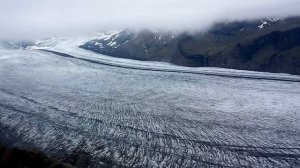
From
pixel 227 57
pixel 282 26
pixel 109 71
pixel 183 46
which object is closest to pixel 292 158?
pixel 109 71

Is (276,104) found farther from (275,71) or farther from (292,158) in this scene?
(275,71)

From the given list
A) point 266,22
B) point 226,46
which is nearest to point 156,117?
point 226,46

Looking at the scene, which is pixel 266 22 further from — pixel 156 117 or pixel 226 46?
pixel 156 117

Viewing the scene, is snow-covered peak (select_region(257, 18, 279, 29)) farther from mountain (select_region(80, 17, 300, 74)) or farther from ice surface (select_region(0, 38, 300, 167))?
ice surface (select_region(0, 38, 300, 167))

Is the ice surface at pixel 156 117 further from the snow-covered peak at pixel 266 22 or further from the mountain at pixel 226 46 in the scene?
the snow-covered peak at pixel 266 22

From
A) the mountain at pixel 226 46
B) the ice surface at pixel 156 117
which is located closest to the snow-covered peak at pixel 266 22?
the mountain at pixel 226 46

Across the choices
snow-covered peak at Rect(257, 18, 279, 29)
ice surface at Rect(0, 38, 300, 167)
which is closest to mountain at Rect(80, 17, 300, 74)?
snow-covered peak at Rect(257, 18, 279, 29)

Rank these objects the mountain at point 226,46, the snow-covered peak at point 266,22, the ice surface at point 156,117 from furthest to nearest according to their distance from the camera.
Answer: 1. the snow-covered peak at point 266,22
2. the mountain at point 226,46
3. the ice surface at point 156,117
